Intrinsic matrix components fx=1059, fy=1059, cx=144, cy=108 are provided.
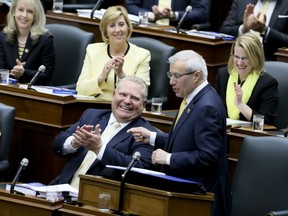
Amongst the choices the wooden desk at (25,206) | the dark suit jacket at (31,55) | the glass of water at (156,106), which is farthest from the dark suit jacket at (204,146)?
the dark suit jacket at (31,55)

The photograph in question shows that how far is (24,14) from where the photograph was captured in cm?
731

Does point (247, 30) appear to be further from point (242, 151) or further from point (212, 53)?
point (242, 151)

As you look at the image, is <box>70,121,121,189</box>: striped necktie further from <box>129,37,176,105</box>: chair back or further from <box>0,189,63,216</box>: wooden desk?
<box>129,37,176,105</box>: chair back

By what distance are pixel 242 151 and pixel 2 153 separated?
141cm

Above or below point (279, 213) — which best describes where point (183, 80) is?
above

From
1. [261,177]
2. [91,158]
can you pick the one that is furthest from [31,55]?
[261,177]

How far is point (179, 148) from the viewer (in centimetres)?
521

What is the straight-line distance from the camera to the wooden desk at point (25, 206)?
16.1 feet

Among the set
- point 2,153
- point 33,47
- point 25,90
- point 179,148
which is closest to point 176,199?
point 179,148

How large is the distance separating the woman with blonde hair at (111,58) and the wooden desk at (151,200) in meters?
1.98

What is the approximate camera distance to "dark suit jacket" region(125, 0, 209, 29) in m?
8.25

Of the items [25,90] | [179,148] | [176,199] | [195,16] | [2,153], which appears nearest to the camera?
[176,199]

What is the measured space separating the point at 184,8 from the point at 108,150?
124 inches

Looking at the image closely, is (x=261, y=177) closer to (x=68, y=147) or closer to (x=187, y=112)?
(x=187, y=112)
